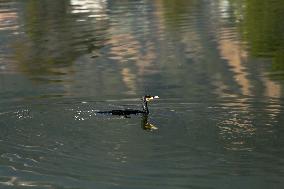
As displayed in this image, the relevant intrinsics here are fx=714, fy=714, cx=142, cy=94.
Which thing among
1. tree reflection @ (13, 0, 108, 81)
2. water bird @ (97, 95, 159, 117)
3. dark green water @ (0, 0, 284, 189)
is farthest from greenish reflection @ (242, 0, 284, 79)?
water bird @ (97, 95, 159, 117)

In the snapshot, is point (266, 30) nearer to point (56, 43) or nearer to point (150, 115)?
point (56, 43)

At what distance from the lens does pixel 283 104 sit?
2211 centimetres

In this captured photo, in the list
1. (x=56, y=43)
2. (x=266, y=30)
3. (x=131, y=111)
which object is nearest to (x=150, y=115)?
(x=131, y=111)

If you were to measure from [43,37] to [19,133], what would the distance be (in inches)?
1200

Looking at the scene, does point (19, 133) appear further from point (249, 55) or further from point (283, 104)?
point (249, 55)

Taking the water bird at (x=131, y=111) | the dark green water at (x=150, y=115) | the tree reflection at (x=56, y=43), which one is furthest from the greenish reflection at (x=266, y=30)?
the water bird at (x=131, y=111)

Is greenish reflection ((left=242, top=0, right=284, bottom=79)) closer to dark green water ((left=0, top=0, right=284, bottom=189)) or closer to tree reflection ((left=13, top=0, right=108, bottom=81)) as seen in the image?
dark green water ((left=0, top=0, right=284, bottom=189))

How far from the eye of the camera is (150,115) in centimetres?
2128

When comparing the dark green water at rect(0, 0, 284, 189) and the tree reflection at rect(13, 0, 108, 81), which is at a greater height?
the dark green water at rect(0, 0, 284, 189)

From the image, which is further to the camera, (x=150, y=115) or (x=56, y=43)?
(x=56, y=43)

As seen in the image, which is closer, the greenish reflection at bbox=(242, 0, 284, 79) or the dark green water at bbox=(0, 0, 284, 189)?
the dark green water at bbox=(0, 0, 284, 189)

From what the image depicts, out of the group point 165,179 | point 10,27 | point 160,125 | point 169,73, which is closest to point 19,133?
point 160,125

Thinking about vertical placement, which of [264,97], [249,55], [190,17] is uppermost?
[264,97]

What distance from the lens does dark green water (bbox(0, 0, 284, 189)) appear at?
54.3 feet
